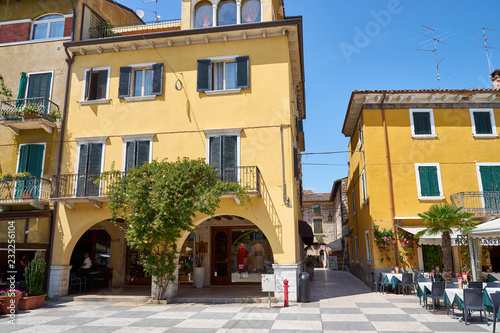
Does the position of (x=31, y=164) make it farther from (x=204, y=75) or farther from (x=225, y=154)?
(x=225, y=154)

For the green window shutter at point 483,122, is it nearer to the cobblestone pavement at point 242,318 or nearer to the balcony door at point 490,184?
the balcony door at point 490,184

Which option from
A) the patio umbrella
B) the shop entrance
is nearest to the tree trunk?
the shop entrance

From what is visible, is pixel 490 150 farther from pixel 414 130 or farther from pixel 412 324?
pixel 412 324

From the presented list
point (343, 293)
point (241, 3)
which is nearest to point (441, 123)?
point (343, 293)

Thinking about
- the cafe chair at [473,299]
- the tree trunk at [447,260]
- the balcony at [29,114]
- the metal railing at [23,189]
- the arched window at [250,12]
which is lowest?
the cafe chair at [473,299]

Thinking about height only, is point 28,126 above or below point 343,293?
above

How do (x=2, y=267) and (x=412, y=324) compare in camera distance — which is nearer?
(x=412, y=324)

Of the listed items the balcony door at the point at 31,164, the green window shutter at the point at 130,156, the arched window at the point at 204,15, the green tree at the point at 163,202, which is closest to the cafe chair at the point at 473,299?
the green tree at the point at 163,202

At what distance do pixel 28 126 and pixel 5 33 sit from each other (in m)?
5.13

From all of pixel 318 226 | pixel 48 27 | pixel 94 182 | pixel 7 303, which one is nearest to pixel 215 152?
pixel 94 182

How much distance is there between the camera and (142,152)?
1532cm

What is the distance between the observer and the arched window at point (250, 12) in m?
16.2

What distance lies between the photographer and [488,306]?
910 cm

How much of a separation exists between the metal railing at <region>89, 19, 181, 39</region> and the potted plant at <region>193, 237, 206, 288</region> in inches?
403
